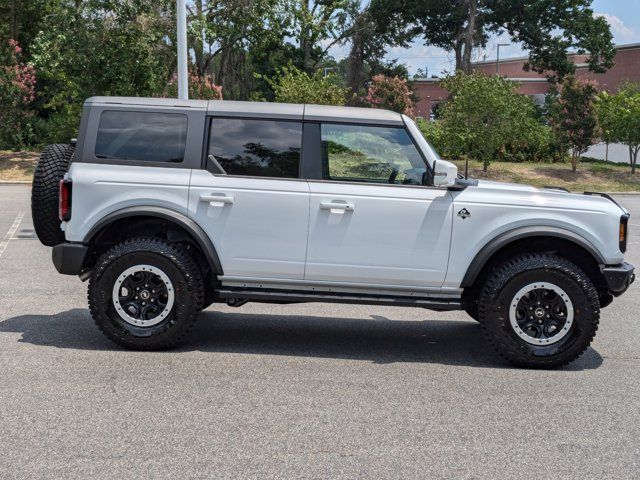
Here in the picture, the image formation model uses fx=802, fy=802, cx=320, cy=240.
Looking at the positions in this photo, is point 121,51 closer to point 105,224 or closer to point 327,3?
point 327,3

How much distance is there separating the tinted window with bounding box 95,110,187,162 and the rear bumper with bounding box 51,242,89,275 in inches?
30.1

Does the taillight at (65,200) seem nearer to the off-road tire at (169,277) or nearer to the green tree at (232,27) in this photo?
the off-road tire at (169,277)

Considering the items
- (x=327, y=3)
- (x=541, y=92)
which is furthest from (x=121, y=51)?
(x=541, y=92)

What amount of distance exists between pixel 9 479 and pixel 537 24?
4506 cm

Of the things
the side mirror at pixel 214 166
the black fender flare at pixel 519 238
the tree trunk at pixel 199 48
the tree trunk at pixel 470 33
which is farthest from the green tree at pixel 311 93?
the black fender flare at pixel 519 238

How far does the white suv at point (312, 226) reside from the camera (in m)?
6.11

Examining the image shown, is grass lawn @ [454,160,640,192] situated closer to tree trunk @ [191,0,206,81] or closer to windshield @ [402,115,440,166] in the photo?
tree trunk @ [191,0,206,81]

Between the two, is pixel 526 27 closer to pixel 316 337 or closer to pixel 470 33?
pixel 470 33

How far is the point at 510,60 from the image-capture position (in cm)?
6419

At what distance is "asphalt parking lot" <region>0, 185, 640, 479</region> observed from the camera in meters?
4.16

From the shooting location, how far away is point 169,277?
6.17 metres

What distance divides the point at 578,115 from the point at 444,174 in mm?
25058

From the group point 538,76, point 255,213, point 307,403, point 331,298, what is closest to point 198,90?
point 255,213

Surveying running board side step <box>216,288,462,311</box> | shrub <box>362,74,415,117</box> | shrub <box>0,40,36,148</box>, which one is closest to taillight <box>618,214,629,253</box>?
running board side step <box>216,288,462,311</box>
